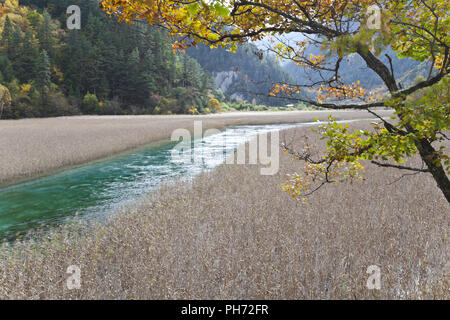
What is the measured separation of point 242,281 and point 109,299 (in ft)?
5.98

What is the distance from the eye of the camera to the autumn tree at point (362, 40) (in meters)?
2.67

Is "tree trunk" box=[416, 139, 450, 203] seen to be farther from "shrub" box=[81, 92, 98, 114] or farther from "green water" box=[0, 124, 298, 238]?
"shrub" box=[81, 92, 98, 114]

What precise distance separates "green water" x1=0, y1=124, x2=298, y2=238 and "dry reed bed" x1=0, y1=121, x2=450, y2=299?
5.25 ft

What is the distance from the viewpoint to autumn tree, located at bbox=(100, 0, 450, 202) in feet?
8.75

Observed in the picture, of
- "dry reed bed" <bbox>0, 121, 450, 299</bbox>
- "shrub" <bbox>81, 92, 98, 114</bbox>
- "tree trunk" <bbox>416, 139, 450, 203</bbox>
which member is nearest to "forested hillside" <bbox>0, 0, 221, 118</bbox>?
"shrub" <bbox>81, 92, 98, 114</bbox>

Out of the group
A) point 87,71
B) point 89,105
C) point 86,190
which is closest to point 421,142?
point 86,190

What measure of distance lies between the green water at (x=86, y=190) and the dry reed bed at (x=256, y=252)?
1.60 metres

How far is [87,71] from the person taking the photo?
217 ft

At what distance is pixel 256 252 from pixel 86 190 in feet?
28.0

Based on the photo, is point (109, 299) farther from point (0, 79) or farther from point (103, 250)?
point (0, 79)

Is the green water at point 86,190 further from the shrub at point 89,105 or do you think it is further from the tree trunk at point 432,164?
the shrub at point 89,105

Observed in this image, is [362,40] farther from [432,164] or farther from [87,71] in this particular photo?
[87,71]

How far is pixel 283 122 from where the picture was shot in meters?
47.6
